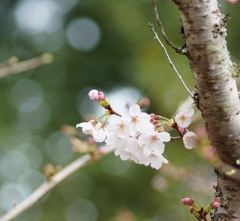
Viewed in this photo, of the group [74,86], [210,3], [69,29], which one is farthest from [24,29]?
[210,3]

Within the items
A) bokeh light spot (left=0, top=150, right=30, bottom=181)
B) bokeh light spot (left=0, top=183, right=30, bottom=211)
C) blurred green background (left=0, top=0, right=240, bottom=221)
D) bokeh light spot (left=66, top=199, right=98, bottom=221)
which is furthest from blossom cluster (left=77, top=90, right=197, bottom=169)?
bokeh light spot (left=0, top=150, right=30, bottom=181)

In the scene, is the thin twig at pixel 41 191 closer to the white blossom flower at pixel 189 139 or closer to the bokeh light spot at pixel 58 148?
the white blossom flower at pixel 189 139

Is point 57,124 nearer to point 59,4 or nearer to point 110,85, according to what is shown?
point 110,85

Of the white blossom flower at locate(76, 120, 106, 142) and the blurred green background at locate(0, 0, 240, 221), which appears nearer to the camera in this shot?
the white blossom flower at locate(76, 120, 106, 142)

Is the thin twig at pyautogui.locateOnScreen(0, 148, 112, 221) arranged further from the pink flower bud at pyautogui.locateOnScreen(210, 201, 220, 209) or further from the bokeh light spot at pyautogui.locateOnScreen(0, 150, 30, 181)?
the bokeh light spot at pyautogui.locateOnScreen(0, 150, 30, 181)

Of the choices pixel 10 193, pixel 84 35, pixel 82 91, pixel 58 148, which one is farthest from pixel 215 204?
pixel 84 35

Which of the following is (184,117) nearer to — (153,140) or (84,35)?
(153,140)
